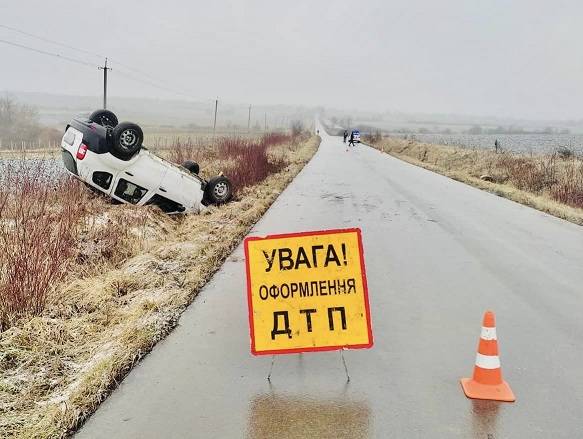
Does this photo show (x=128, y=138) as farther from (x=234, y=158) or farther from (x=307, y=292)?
(x=234, y=158)

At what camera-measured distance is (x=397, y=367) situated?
4.55 meters

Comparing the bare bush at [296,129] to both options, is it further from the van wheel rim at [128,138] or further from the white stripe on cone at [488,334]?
the white stripe on cone at [488,334]

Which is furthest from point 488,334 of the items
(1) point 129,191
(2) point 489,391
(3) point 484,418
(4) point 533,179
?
(4) point 533,179

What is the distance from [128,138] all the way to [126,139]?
5cm

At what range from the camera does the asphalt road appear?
3.62 metres

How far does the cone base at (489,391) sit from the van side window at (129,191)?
853 centimetres

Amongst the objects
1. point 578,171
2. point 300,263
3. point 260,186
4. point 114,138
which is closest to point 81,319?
point 300,263

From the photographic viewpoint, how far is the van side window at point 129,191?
1075 cm

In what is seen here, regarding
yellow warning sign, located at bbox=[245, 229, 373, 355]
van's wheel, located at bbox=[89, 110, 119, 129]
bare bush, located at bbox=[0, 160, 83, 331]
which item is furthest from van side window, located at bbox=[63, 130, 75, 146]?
yellow warning sign, located at bbox=[245, 229, 373, 355]

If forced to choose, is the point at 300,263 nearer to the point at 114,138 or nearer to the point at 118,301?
the point at 118,301

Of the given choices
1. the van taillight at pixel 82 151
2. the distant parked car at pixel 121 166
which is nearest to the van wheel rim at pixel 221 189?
the distant parked car at pixel 121 166

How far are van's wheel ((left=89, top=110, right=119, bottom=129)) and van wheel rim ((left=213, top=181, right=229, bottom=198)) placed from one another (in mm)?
2967

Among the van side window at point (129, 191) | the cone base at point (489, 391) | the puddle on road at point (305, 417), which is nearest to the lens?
the puddle on road at point (305, 417)

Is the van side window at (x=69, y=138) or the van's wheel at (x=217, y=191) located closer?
the van side window at (x=69, y=138)
